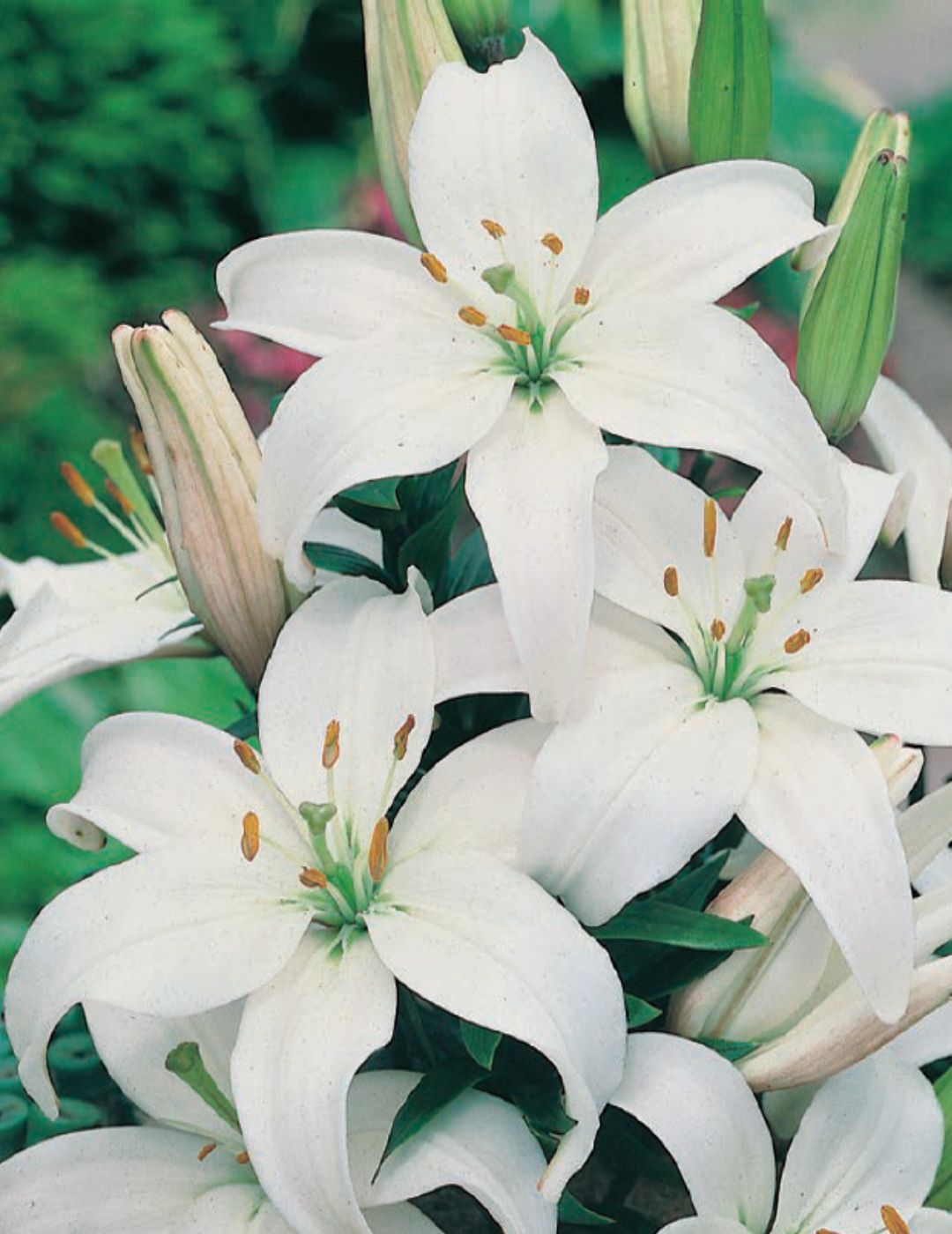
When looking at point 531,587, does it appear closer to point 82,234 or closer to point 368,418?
point 368,418

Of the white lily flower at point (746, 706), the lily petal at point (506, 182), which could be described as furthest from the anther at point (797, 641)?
the lily petal at point (506, 182)

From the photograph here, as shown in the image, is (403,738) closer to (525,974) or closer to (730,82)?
(525,974)

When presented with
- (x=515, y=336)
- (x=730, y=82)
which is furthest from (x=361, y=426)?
(x=730, y=82)

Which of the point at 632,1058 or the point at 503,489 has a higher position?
the point at 503,489

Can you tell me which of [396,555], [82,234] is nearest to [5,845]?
[396,555]

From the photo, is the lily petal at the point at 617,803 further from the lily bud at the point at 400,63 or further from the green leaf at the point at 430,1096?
the lily bud at the point at 400,63
